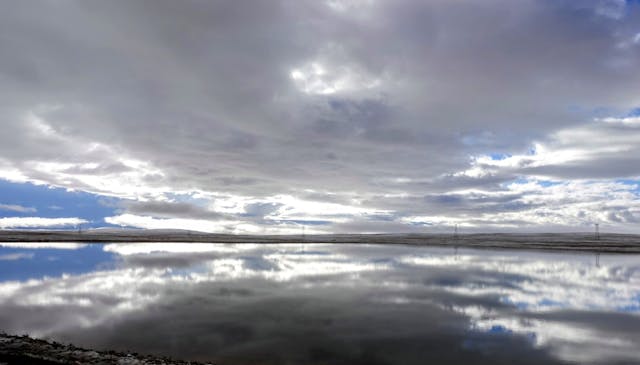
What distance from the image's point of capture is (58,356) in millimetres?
13398

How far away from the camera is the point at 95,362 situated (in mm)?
13047

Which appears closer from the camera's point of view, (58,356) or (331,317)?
(58,356)

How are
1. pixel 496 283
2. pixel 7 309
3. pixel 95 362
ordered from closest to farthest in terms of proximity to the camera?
pixel 95 362
pixel 7 309
pixel 496 283

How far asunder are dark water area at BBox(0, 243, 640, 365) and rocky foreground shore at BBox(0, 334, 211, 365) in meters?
1.60

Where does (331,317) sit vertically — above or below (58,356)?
below

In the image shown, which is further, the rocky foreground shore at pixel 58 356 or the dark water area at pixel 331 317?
the dark water area at pixel 331 317

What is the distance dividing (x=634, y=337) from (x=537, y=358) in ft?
22.9

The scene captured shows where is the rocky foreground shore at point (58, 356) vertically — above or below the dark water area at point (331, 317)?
above

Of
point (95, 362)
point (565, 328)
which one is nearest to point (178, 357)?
point (95, 362)

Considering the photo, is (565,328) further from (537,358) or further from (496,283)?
(496,283)

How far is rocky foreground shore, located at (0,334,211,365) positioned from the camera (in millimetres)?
12789

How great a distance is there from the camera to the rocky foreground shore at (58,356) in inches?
504

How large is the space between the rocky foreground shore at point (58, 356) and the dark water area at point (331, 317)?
62.9 inches

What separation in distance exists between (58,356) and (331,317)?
12.7 meters
